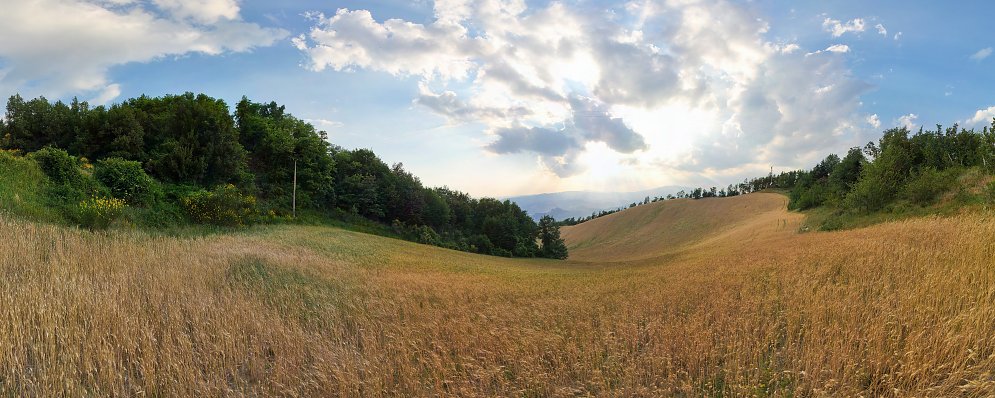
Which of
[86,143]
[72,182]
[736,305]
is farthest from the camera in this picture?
[86,143]

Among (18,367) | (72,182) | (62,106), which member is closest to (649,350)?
(18,367)

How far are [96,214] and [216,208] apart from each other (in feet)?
36.0

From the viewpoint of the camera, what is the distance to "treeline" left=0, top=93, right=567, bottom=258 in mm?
26906

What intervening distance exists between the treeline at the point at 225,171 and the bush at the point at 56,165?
0.21 feet

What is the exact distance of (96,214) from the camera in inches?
744

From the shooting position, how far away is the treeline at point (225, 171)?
26906 millimetres

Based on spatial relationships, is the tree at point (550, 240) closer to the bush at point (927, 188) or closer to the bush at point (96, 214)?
the bush at point (927, 188)

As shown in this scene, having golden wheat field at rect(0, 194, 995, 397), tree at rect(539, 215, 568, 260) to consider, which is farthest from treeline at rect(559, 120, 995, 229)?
tree at rect(539, 215, 568, 260)

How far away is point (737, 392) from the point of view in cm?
462

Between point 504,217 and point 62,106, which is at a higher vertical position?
point 62,106

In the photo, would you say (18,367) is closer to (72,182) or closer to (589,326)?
(589,326)

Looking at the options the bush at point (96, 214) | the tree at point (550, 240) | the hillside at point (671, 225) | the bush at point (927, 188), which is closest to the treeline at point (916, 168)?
the bush at point (927, 188)

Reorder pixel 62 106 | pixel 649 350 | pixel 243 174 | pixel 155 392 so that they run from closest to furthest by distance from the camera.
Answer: pixel 155 392
pixel 649 350
pixel 62 106
pixel 243 174

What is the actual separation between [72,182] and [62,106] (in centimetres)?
1992
